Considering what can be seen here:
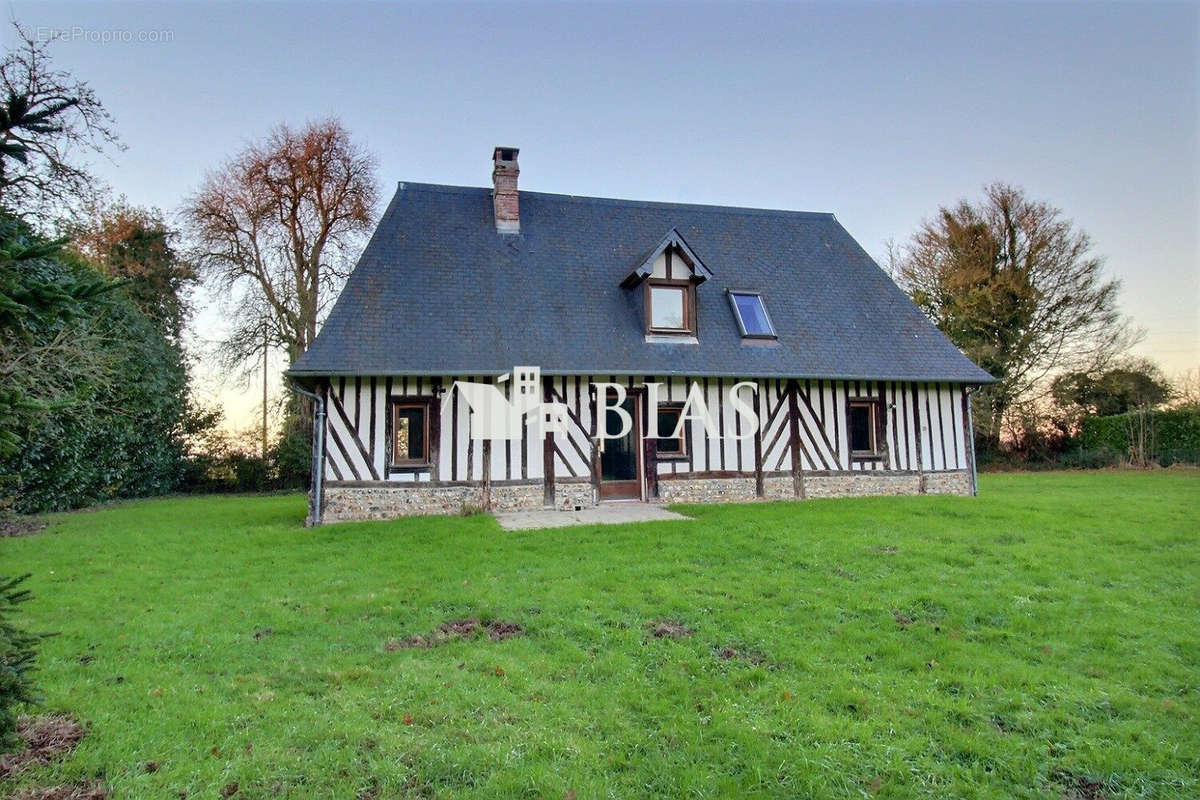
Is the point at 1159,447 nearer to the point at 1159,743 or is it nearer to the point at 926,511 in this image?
the point at 926,511

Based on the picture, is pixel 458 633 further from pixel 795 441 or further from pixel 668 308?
pixel 795 441

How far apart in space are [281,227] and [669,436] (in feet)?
50.9

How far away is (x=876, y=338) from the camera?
41.8 feet

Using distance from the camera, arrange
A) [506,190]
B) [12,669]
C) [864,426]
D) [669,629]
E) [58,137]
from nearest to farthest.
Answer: [12,669], [669,629], [58,137], [864,426], [506,190]

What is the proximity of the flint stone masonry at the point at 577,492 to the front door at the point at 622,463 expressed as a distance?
509 mm

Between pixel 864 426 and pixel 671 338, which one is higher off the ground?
pixel 671 338

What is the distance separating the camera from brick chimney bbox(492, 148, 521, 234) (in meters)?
13.1

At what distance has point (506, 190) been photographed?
43.1 ft

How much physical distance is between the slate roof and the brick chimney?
0.85 feet

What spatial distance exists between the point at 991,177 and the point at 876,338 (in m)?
15.6

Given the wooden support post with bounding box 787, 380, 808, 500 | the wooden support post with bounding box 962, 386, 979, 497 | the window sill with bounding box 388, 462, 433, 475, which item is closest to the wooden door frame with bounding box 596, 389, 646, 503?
the wooden support post with bounding box 787, 380, 808, 500

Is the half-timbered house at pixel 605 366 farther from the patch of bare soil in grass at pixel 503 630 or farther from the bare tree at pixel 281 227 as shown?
the bare tree at pixel 281 227

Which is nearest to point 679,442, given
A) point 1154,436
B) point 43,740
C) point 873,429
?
point 873,429

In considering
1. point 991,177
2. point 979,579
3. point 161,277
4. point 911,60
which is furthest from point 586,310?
point 991,177
